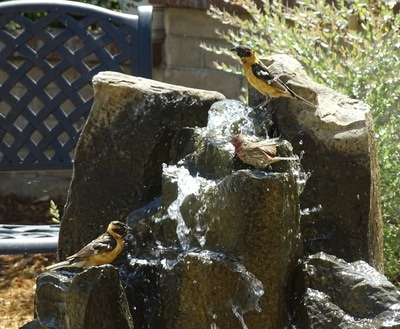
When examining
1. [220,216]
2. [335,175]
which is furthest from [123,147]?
[335,175]

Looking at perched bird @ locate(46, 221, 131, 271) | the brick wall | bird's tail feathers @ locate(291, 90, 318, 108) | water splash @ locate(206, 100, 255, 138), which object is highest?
the brick wall

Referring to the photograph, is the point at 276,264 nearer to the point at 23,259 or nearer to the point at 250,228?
the point at 250,228

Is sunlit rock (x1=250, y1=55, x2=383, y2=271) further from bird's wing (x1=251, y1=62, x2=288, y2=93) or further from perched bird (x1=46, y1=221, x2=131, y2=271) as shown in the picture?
perched bird (x1=46, y1=221, x2=131, y2=271)

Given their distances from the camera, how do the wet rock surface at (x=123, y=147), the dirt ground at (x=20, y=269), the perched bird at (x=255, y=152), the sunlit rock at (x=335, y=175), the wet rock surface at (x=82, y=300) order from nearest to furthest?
the wet rock surface at (x=82, y=300), the perched bird at (x=255, y=152), the sunlit rock at (x=335, y=175), the wet rock surface at (x=123, y=147), the dirt ground at (x=20, y=269)

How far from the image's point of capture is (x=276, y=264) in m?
3.62

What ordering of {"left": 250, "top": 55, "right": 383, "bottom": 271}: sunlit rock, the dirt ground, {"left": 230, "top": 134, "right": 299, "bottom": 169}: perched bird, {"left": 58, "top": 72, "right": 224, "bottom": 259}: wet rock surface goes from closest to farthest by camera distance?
{"left": 230, "top": 134, "right": 299, "bottom": 169}: perched bird → {"left": 250, "top": 55, "right": 383, "bottom": 271}: sunlit rock → {"left": 58, "top": 72, "right": 224, "bottom": 259}: wet rock surface → the dirt ground

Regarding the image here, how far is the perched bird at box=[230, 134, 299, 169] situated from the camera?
363 cm

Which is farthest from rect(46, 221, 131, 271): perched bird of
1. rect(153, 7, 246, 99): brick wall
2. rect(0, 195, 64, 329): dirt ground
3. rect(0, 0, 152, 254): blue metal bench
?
rect(153, 7, 246, 99): brick wall

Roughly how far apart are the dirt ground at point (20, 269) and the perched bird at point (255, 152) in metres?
1.98

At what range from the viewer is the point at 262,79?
4074 mm

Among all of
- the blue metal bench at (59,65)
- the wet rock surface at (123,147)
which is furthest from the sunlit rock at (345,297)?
the blue metal bench at (59,65)

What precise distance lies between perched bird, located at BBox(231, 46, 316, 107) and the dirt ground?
181 cm

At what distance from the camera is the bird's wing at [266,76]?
3.98 metres

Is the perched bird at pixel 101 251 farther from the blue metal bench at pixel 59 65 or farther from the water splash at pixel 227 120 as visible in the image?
the blue metal bench at pixel 59 65
